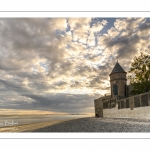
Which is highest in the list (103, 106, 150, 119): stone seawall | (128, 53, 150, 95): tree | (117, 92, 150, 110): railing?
(128, 53, 150, 95): tree

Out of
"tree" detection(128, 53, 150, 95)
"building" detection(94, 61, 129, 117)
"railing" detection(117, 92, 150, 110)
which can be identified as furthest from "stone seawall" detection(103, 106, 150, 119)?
"tree" detection(128, 53, 150, 95)

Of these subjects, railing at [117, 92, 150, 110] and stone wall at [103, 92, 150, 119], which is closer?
stone wall at [103, 92, 150, 119]

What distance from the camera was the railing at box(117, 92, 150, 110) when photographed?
14.0m

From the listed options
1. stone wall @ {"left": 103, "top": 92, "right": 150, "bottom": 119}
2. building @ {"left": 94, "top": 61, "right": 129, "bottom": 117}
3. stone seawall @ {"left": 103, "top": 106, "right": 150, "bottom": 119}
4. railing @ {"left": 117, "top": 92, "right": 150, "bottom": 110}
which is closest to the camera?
stone seawall @ {"left": 103, "top": 106, "right": 150, "bottom": 119}

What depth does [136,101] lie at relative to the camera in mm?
15430

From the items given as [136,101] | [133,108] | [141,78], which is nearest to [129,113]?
[133,108]

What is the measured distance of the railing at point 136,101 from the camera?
1398cm

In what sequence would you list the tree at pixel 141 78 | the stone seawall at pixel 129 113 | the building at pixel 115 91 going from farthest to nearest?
1. the building at pixel 115 91
2. the tree at pixel 141 78
3. the stone seawall at pixel 129 113

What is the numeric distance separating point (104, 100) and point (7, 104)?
11.5m

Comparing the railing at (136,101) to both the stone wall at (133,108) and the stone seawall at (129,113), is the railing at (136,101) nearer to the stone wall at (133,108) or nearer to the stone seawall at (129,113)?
the stone wall at (133,108)

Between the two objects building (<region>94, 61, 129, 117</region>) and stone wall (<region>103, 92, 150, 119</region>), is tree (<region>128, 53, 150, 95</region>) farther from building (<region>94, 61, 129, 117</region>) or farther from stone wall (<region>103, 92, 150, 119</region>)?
building (<region>94, 61, 129, 117</region>)

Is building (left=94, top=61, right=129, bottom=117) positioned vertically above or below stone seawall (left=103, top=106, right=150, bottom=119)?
above

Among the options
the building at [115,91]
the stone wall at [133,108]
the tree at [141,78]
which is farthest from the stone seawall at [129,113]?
the tree at [141,78]
